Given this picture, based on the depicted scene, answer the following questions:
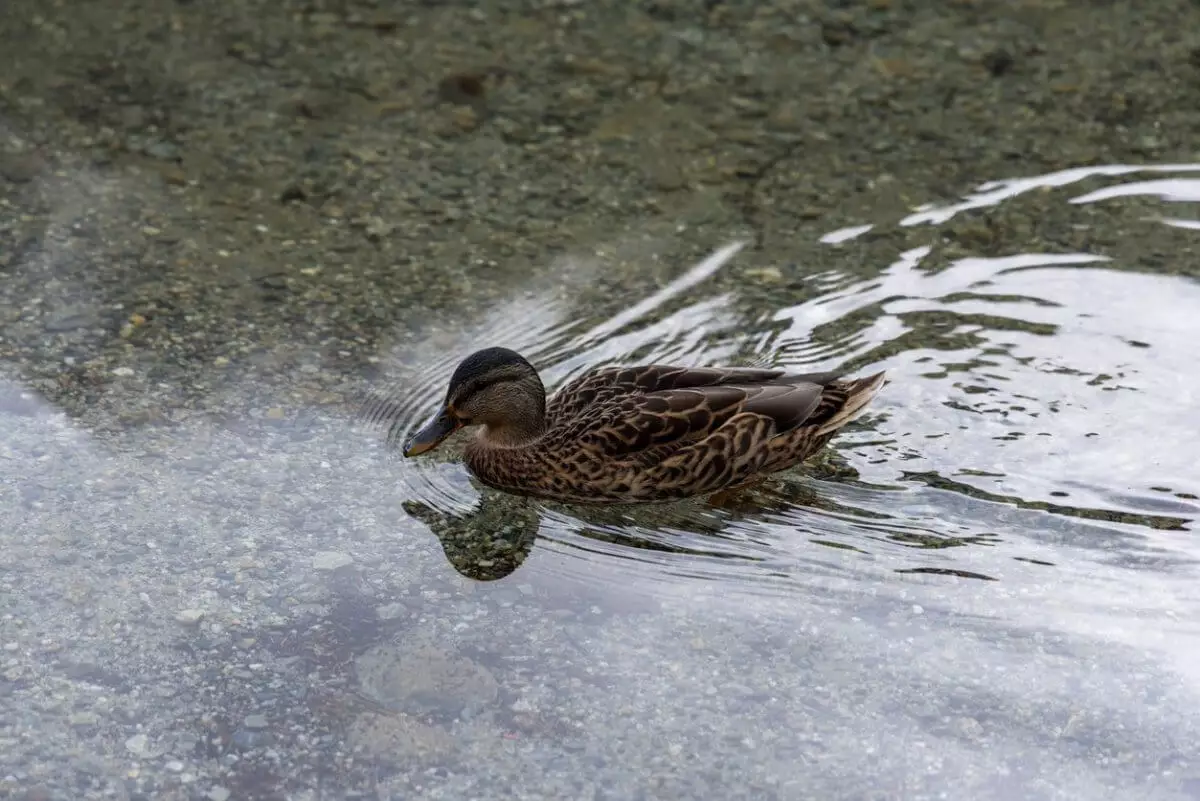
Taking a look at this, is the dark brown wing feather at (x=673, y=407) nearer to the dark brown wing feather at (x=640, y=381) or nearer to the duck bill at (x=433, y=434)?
the dark brown wing feather at (x=640, y=381)

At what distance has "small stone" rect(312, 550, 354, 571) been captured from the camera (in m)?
6.19

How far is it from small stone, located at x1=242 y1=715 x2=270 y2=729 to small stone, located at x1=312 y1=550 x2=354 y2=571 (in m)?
0.87

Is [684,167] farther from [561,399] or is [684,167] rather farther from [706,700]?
[706,700]

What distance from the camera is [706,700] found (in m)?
5.55

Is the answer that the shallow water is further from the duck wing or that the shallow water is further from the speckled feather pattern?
the duck wing

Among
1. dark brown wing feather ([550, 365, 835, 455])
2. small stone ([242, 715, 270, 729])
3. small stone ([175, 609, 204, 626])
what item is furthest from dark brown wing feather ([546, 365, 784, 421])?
small stone ([242, 715, 270, 729])

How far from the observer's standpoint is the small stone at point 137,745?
5258 mm

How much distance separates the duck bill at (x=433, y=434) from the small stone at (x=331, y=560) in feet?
2.38

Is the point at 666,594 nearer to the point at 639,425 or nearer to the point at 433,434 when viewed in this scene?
the point at 639,425

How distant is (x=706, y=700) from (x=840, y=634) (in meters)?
0.63

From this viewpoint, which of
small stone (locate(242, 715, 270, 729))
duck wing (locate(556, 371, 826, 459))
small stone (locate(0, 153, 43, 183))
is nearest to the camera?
small stone (locate(242, 715, 270, 729))

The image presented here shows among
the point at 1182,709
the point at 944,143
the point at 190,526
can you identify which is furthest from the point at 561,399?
the point at 944,143

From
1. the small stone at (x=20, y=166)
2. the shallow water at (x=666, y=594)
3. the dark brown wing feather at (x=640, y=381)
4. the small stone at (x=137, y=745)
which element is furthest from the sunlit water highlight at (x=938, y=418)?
the small stone at (x=20, y=166)

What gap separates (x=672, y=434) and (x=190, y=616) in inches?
84.9
